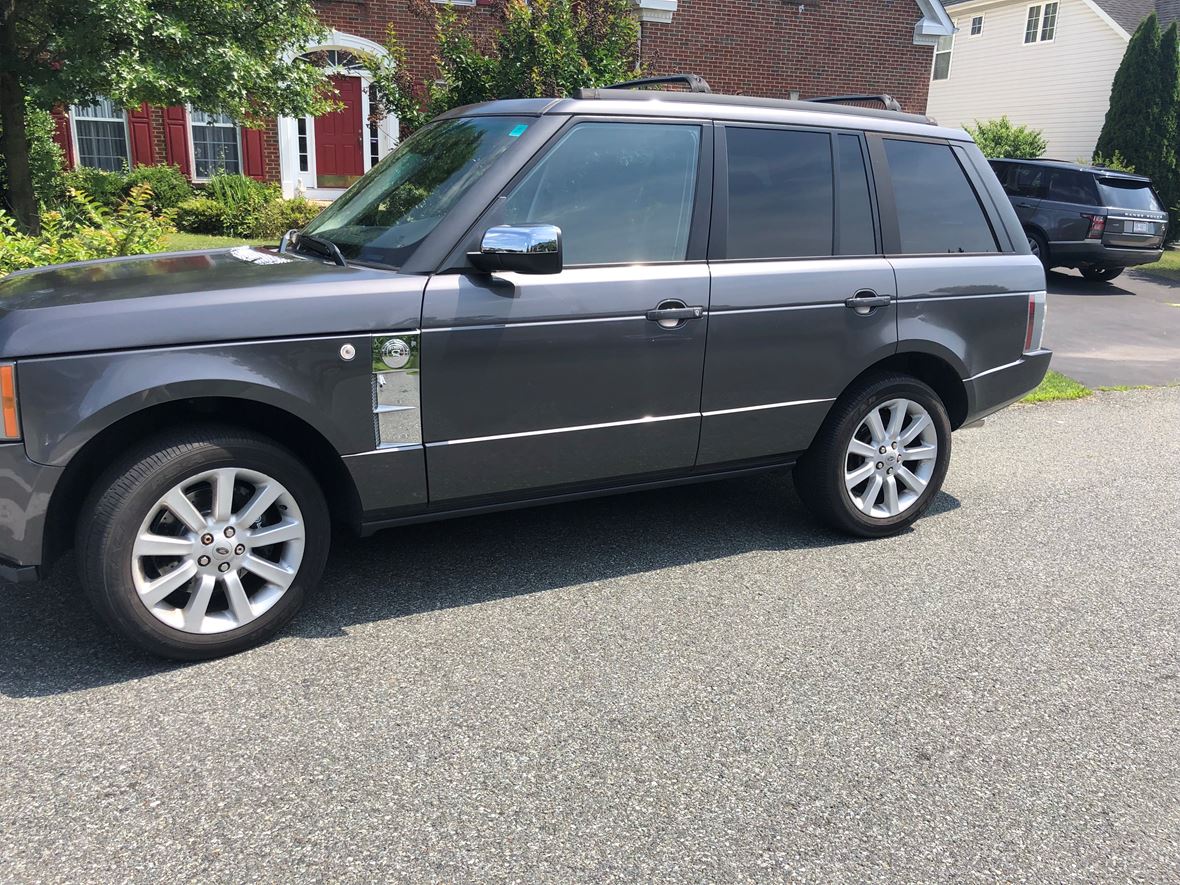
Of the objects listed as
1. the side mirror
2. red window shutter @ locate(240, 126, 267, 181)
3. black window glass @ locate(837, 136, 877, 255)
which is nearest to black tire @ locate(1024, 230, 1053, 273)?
black window glass @ locate(837, 136, 877, 255)

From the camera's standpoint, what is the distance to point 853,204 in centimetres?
458

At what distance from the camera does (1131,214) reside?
49.5 ft

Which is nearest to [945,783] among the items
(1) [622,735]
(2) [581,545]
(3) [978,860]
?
(3) [978,860]

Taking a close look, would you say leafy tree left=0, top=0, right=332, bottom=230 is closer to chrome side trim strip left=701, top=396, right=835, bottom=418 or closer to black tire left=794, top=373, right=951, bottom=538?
chrome side trim strip left=701, top=396, right=835, bottom=418

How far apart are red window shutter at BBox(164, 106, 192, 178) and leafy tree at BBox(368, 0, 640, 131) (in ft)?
29.9

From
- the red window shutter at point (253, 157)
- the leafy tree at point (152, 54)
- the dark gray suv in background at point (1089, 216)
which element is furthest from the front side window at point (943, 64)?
the leafy tree at point (152, 54)

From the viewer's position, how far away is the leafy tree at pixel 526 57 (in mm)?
9172

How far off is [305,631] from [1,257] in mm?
4142

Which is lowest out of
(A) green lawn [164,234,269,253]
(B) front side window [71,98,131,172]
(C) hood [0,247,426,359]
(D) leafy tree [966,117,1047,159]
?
(A) green lawn [164,234,269,253]

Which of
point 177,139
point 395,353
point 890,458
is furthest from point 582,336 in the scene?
point 177,139

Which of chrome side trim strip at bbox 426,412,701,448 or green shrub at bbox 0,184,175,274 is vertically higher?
green shrub at bbox 0,184,175,274

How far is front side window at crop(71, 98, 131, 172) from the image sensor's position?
17266 millimetres

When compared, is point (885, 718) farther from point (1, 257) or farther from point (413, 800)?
point (1, 257)

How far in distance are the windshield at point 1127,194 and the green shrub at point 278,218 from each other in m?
12.3
